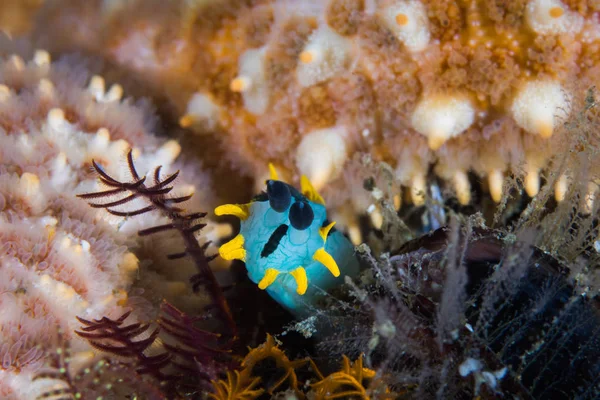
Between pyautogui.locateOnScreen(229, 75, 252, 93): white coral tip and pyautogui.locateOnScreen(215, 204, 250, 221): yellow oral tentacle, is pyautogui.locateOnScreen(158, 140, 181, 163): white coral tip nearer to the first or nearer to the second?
pyautogui.locateOnScreen(229, 75, 252, 93): white coral tip

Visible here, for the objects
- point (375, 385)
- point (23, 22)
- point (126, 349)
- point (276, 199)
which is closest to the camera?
point (375, 385)

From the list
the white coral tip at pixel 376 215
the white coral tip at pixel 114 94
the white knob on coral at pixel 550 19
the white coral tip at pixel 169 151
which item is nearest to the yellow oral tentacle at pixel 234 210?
the white coral tip at pixel 169 151

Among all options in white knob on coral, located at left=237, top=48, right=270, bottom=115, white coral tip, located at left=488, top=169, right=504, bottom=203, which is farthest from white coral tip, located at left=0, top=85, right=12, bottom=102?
white coral tip, located at left=488, top=169, right=504, bottom=203

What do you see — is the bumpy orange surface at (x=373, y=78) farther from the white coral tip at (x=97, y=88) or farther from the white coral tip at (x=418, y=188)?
the white coral tip at (x=97, y=88)

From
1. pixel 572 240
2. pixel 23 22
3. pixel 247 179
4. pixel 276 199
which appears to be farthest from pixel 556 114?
pixel 23 22

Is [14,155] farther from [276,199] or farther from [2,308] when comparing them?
[276,199]

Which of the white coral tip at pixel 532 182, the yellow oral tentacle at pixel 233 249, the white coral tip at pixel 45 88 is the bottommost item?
the white coral tip at pixel 532 182
